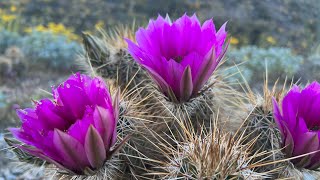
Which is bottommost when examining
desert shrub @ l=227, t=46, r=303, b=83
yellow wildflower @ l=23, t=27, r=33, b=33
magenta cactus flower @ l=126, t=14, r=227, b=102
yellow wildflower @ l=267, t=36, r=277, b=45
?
A: yellow wildflower @ l=267, t=36, r=277, b=45

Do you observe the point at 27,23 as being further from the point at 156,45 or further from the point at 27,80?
the point at 156,45

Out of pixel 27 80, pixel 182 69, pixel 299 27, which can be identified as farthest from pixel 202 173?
pixel 299 27

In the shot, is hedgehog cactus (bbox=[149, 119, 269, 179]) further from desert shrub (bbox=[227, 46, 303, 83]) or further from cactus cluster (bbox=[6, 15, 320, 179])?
desert shrub (bbox=[227, 46, 303, 83])

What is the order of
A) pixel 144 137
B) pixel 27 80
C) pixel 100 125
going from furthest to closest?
pixel 27 80 < pixel 144 137 < pixel 100 125

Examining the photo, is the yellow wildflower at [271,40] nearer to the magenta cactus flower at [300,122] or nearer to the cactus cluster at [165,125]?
the cactus cluster at [165,125]

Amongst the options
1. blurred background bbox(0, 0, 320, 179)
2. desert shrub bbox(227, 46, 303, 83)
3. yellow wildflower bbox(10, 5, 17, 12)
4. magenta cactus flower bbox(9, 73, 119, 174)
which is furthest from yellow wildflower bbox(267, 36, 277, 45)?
magenta cactus flower bbox(9, 73, 119, 174)
